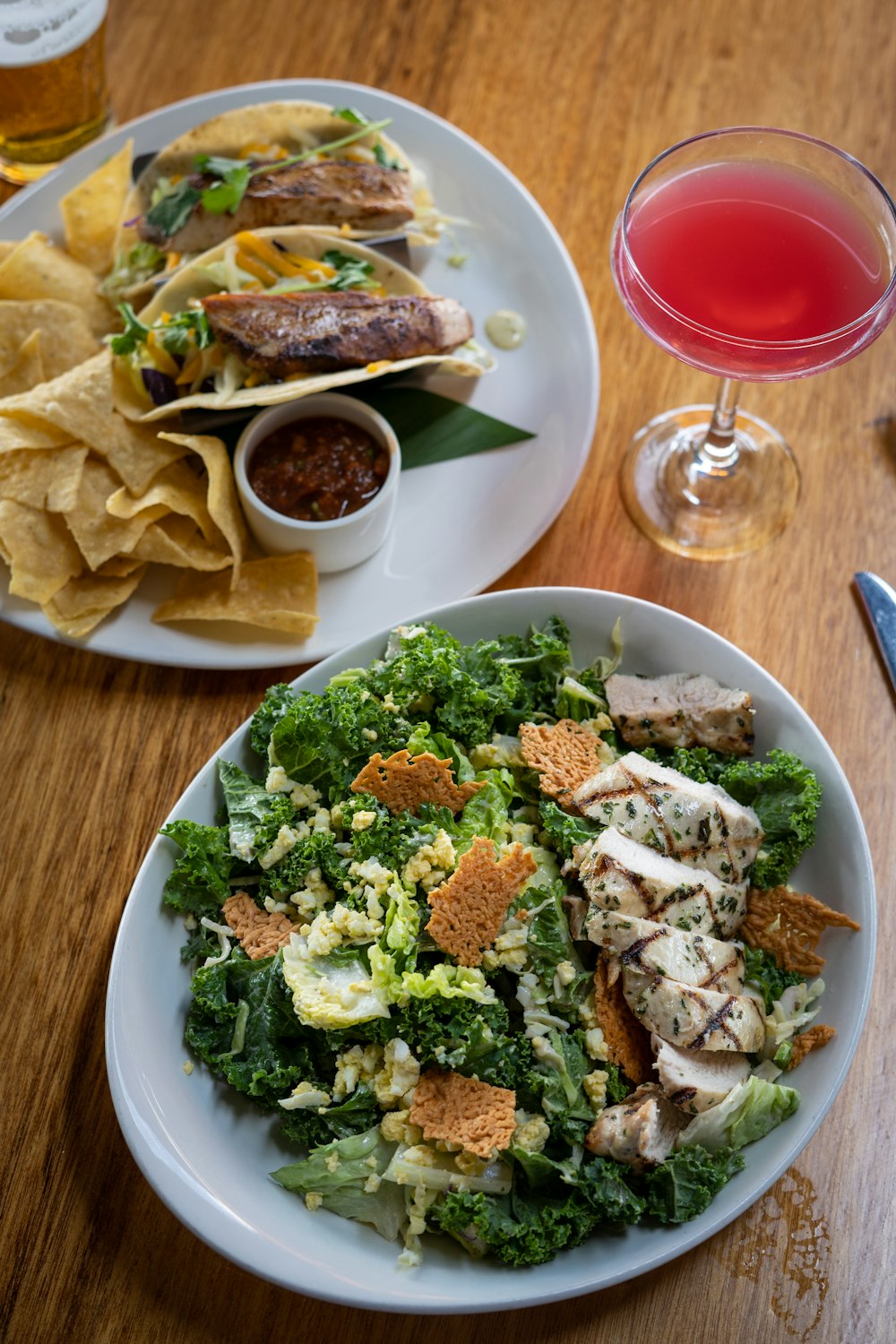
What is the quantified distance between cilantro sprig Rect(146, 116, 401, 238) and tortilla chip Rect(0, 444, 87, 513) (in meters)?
0.62

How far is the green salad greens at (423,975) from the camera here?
178 cm

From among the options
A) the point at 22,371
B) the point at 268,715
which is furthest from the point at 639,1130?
the point at 22,371

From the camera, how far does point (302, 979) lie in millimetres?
1830

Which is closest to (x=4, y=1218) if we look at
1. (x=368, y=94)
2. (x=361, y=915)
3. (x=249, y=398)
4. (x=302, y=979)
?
(x=302, y=979)

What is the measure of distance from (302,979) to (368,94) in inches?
87.4

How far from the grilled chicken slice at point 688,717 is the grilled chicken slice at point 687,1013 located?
47cm

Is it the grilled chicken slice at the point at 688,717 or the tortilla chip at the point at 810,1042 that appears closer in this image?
the tortilla chip at the point at 810,1042

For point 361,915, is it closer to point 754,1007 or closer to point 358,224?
point 754,1007

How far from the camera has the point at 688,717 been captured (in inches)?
83.3

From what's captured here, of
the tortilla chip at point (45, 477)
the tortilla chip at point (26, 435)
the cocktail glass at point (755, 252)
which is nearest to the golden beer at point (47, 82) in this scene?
the tortilla chip at point (26, 435)

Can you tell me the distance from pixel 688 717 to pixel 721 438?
730 mm

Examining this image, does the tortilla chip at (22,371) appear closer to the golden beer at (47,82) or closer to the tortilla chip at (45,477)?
the tortilla chip at (45,477)

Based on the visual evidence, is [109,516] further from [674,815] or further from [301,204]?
[674,815]

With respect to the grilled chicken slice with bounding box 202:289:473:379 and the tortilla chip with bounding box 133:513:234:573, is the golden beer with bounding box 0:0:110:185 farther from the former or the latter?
the tortilla chip with bounding box 133:513:234:573
